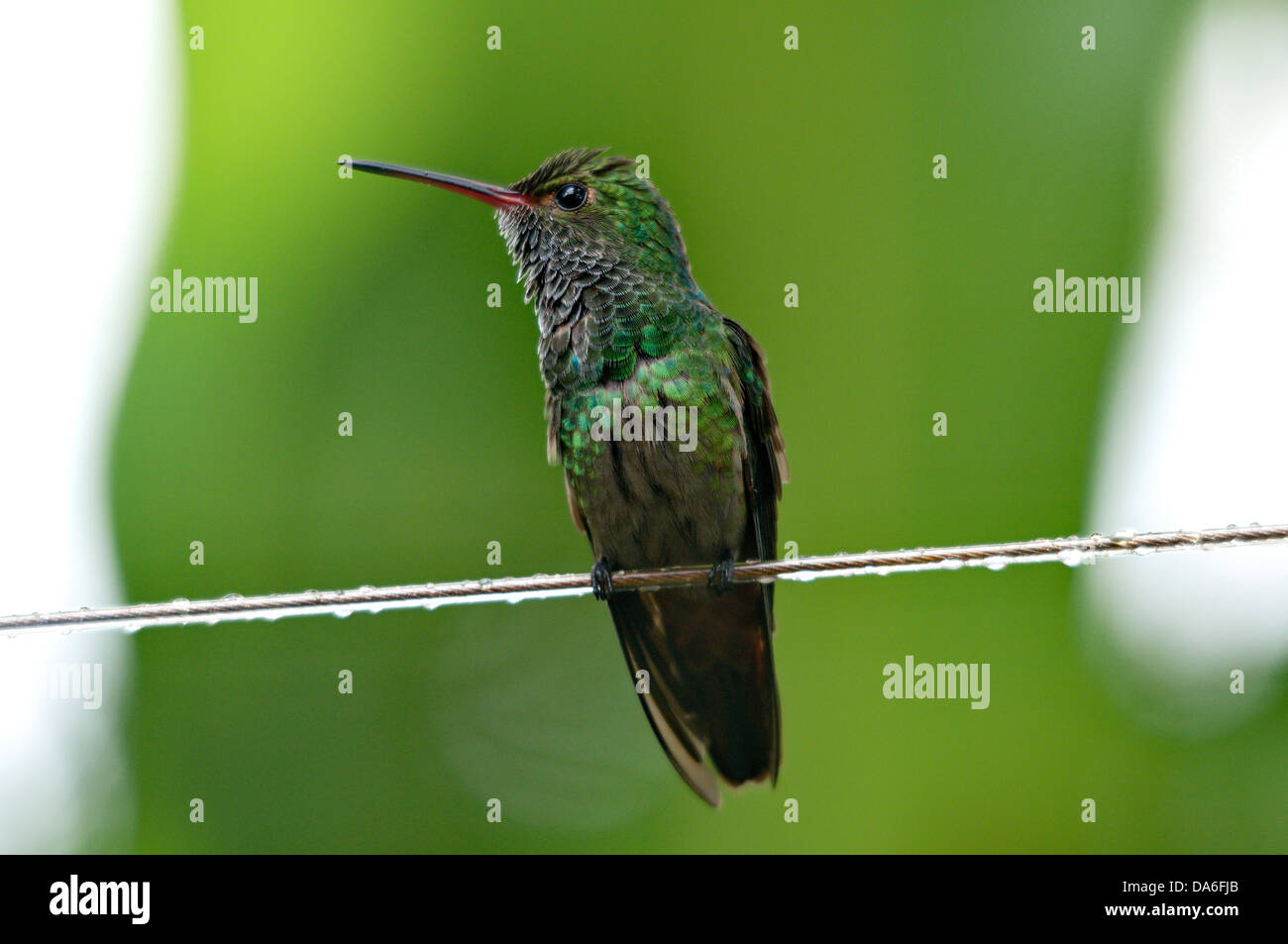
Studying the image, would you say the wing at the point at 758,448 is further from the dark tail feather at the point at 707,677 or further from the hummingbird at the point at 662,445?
the dark tail feather at the point at 707,677

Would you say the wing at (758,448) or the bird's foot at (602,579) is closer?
the bird's foot at (602,579)

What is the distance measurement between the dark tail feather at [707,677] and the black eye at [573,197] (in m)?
1.62

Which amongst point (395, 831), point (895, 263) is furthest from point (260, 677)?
point (895, 263)

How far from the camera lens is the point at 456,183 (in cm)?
500

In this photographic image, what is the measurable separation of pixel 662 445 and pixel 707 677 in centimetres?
100

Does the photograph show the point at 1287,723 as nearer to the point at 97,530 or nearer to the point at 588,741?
the point at 588,741

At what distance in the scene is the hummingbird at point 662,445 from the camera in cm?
439

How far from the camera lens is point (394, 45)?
6797 mm

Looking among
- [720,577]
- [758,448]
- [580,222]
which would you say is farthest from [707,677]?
[580,222]

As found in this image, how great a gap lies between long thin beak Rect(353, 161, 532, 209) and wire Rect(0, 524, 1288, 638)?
2.33 meters

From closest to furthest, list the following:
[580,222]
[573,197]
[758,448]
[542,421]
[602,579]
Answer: [602,579] < [758,448] < [580,222] < [573,197] < [542,421]

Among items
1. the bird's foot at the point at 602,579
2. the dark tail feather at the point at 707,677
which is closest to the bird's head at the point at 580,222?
the bird's foot at the point at 602,579

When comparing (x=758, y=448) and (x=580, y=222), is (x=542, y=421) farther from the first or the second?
(x=758, y=448)

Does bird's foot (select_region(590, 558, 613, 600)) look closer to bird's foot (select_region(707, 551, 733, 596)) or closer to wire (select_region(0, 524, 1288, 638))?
bird's foot (select_region(707, 551, 733, 596))
